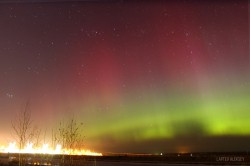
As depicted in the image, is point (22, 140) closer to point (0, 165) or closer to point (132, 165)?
point (0, 165)

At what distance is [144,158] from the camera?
203 feet

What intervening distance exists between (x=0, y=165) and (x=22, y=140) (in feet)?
22.4

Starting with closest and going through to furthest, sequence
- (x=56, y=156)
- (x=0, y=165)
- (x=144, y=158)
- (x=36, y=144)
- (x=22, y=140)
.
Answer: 1. (x=22, y=140)
2. (x=0, y=165)
3. (x=36, y=144)
4. (x=144, y=158)
5. (x=56, y=156)

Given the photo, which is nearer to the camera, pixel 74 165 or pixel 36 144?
pixel 74 165

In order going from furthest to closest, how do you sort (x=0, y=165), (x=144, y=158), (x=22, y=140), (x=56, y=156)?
(x=56, y=156)
(x=144, y=158)
(x=0, y=165)
(x=22, y=140)

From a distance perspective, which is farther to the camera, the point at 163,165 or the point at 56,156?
the point at 56,156

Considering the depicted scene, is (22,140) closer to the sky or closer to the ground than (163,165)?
closer to the sky

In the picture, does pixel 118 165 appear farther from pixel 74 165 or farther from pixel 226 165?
pixel 226 165

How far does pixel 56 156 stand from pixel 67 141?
809 inches

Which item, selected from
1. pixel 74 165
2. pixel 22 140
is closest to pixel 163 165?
pixel 74 165

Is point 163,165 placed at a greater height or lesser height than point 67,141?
lesser

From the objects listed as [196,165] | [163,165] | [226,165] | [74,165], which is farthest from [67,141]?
[226,165]

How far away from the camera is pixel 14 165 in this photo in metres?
45.5

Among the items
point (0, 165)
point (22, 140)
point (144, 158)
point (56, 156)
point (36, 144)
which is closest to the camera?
point (22, 140)
